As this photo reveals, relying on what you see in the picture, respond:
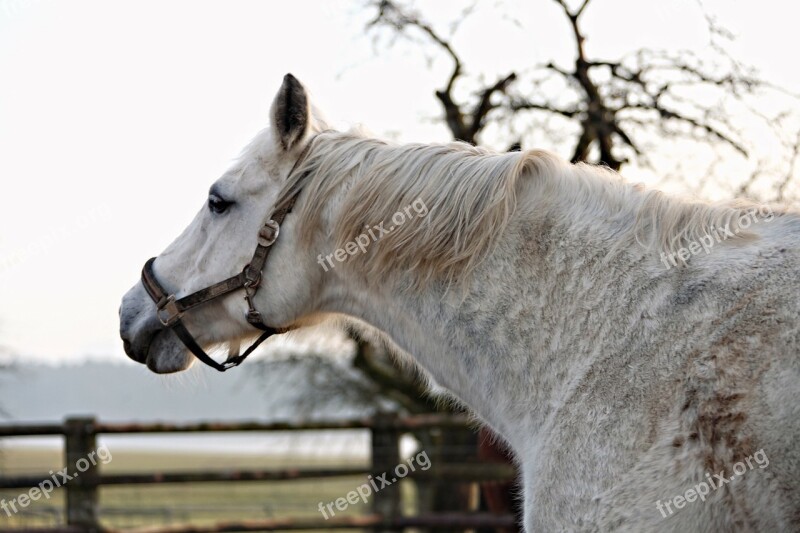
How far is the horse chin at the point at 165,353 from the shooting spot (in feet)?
9.57

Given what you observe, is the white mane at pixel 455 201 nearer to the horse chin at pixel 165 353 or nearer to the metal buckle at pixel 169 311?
the metal buckle at pixel 169 311

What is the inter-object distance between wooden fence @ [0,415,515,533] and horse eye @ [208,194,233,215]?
410 centimetres

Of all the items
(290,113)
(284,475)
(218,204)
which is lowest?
(284,475)

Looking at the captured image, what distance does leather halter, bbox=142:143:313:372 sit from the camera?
263cm

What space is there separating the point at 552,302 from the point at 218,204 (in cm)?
118

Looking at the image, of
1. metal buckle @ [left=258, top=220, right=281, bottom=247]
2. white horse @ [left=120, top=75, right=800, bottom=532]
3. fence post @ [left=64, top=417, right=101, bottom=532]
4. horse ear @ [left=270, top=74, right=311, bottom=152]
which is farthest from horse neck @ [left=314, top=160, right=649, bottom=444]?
fence post @ [left=64, top=417, right=101, bottom=532]

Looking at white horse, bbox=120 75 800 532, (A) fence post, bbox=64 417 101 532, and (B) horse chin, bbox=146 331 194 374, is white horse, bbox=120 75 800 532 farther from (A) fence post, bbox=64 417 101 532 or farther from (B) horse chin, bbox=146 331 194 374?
(A) fence post, bbox=64 417 101 532

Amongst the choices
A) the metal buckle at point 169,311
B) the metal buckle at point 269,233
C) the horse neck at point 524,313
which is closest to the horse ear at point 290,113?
the metal buckle at point 269,233

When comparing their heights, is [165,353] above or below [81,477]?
above

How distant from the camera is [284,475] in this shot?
6848mm

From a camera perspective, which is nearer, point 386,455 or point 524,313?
point 524,313

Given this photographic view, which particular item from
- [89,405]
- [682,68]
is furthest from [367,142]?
[89,405]

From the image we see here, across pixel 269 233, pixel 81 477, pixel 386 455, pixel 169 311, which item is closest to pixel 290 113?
pixel 269 233

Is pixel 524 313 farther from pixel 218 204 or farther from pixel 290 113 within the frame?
pixel 218 204
